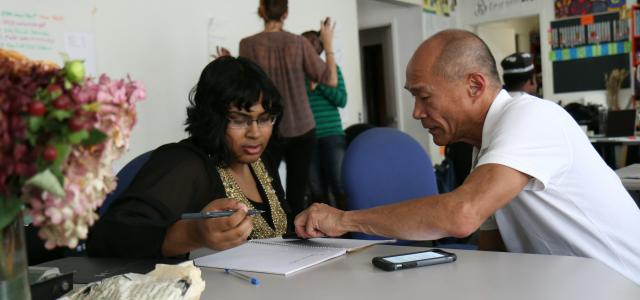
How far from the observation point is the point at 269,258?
53.4 inches

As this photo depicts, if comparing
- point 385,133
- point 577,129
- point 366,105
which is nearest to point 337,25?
point 366,105

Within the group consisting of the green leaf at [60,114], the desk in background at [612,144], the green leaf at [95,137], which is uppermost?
the green leaf at [60,114]

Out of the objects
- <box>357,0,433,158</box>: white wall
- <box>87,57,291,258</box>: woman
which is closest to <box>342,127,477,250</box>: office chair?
<box>87,57,291,258</box>: woman

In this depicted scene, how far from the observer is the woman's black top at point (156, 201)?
1419 millimetres

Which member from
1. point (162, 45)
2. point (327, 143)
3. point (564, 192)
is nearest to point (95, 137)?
point (564, 192)

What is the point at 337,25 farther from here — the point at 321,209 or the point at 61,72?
the point at 61,72

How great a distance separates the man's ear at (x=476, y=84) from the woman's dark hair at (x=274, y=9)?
7.27 feet

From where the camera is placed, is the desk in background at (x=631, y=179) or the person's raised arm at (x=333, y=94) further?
the person's raised arm at (x=333, y=94)

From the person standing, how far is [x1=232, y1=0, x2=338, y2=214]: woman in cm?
40

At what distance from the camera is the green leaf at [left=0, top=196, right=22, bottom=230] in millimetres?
630

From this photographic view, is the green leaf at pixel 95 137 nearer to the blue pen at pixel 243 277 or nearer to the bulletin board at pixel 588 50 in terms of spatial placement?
the blue pen at pixel 243 277

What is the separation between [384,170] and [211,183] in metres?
0.86

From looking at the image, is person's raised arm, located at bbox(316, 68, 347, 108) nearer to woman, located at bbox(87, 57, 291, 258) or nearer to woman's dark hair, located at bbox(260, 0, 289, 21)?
woman's dark hair, located at bbox(260, 0, 289, 21)

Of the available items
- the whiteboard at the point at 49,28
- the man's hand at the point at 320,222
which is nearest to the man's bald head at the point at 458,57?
the man's hand at the point at 320,222
